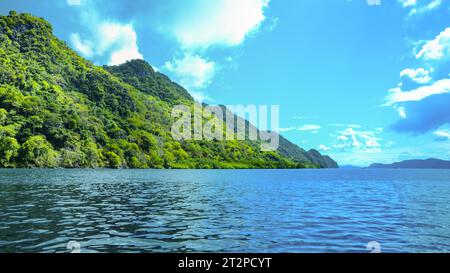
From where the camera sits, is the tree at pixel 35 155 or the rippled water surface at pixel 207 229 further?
the tree at pixel 35 155

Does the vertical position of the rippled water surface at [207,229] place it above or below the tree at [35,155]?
below

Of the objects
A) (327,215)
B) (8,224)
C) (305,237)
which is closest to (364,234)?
(305,237)

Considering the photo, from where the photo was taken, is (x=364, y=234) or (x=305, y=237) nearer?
(x=305, y=237)

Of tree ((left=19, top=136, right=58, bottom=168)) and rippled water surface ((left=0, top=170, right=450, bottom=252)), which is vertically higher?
tree ((left=19, top=136, right=58, bottom=168))

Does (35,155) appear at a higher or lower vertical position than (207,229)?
higher

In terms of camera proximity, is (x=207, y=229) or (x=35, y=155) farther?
(x=35, y=155)

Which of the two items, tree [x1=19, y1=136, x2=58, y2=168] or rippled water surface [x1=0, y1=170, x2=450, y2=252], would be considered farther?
tree [x1=19, y1=136, x2=58, y2=168]

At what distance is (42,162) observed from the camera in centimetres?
19175
